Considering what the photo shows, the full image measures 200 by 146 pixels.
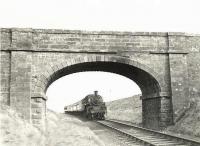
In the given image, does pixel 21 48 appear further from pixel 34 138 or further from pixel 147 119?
pixel 147 119

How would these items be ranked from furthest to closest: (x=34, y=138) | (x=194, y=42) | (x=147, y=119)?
(x=147, y=119) → (x=194, y=42) → (x=34, y=138)

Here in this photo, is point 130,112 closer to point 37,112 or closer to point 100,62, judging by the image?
point 100,62

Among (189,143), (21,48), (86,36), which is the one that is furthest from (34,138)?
(86,36)

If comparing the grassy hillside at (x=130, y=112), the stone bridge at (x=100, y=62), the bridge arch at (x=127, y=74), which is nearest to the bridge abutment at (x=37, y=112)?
the stone bridge at (x=100, y=62)

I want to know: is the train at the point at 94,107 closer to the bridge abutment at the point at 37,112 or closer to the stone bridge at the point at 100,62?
the stone bridge at the point at 100,62

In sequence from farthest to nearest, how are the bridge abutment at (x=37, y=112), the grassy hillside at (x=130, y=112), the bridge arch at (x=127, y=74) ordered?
the grassy hillside at (x=130, y=112)
the bridge arch at (x=127, y=74)
the bridge abutment at (x=37, y=112)

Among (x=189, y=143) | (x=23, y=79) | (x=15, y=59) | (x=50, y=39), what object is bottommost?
(x=189, y=143)

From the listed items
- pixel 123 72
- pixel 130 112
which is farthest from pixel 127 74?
pixel 130 112

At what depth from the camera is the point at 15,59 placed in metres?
16.3

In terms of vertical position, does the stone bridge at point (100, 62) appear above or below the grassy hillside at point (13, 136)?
above

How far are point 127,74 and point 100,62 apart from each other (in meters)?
3.02

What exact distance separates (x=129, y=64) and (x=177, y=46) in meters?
3.02

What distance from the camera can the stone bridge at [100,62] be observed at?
16.2 meters

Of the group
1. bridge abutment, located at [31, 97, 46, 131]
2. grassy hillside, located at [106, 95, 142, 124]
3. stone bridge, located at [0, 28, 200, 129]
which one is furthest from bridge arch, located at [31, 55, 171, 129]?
grassy hillside, located at [106, 95, 142, 124]
